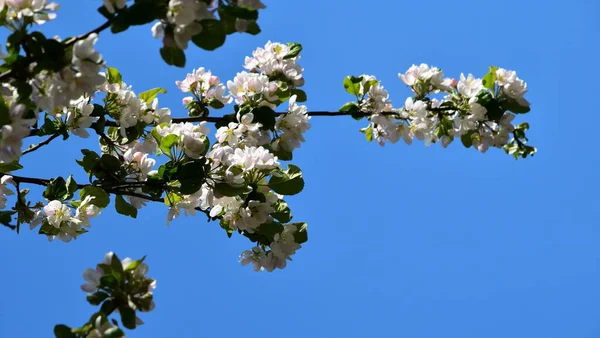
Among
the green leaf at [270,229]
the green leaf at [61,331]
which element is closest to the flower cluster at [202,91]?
the green leaf at [270,229]

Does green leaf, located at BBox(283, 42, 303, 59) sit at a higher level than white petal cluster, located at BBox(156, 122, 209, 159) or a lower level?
higher

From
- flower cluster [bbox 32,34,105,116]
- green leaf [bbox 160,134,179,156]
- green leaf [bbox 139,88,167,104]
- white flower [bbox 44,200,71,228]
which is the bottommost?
flower cluster [bbox 32,34,105,116]

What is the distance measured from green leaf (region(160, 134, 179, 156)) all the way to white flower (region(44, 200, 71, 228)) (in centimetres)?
61

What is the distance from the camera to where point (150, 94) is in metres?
2.87

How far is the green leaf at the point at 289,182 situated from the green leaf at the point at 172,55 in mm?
712

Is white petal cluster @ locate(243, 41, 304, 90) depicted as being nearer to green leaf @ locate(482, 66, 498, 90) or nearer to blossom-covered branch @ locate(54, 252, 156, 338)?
green leaf @ locate(482, 66, 498, 90)

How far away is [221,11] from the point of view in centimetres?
186

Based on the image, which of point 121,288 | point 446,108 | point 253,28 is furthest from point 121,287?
point 446,108

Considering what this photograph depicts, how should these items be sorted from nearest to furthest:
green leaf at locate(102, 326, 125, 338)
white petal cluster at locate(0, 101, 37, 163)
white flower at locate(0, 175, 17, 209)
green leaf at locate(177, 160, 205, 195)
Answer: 1. green leaf at locate(102, 326, 125, 338)
2. white petal cluster at locate(0, 101, 37, 163)
3. green leaf at locate(177, 160, 205, 195)
4. white flower at locate(0, 175, 17, 209)

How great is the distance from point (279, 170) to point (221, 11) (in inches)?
31.6

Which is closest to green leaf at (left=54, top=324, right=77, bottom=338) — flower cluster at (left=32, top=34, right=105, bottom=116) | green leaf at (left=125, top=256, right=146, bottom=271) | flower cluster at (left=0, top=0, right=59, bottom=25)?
green leaf at (left=125, top=256, right=146, bottom=271)

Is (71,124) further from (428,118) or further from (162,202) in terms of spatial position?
(428,118)

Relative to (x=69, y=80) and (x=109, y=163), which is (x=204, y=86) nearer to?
(x=109, y=163)

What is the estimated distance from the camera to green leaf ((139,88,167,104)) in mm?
2861
